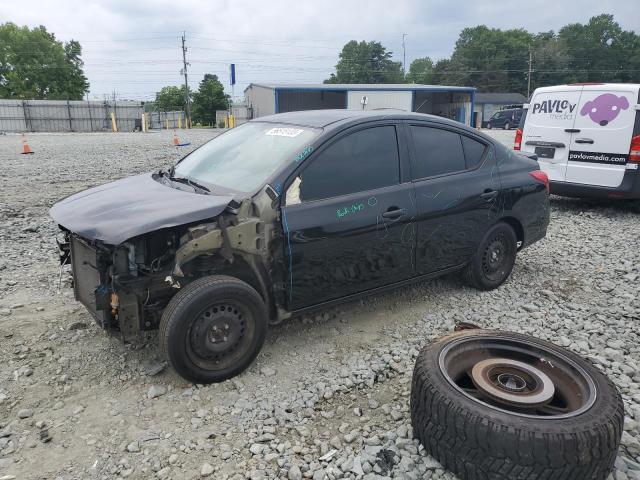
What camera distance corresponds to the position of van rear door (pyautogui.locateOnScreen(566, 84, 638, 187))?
7504 mm

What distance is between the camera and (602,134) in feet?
25.3

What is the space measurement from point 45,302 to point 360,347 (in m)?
2.84

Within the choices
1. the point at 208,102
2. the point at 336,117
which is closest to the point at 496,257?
the point at 336,117

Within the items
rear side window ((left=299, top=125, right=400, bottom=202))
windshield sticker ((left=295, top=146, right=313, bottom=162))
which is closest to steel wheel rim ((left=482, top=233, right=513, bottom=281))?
rear side window ((left=299, top=125, right=400, bottom=202))

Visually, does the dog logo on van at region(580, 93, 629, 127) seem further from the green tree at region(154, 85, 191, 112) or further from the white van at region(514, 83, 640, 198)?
the green tree at region(154, 85, 191, 112)

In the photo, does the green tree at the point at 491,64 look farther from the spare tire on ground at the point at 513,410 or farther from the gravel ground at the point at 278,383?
the spare tire on ground at the point at 513,410

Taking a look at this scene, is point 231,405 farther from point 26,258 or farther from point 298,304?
point 26,258

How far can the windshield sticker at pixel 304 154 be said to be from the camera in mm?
3566

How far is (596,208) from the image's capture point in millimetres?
8828

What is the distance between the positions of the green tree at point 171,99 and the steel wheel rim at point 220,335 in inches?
2425

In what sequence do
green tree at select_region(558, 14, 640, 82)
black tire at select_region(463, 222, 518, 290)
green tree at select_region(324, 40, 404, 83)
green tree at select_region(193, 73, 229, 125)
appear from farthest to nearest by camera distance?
1. green tree at select_region(324, 40, 404, 83)
2. green tree at select_region(558, 14, 640, 82)
3. green tree at select_region(193, 73, 229, 125)
4. black tire at select_region(463, 222, 518, 290)

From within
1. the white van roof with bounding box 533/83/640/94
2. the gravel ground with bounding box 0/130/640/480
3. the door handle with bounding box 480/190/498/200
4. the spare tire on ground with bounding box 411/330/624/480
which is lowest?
the gravel ground with bounding box 0/130/640/480

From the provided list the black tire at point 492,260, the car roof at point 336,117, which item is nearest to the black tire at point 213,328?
the car roof at point 336,117

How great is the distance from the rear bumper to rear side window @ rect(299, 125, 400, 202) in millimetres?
5285
